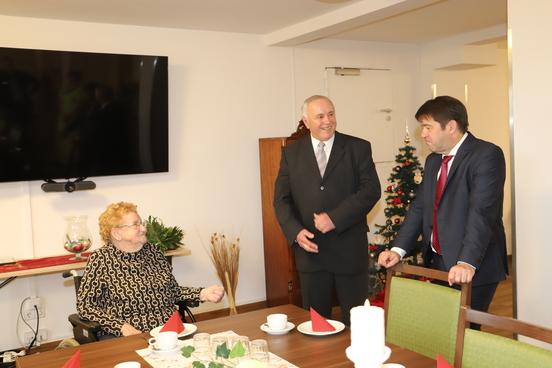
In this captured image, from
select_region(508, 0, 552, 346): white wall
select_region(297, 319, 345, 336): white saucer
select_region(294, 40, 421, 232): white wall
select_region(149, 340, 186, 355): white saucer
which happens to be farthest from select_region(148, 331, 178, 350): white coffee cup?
select_region(294, 40, 421, 232): white wall

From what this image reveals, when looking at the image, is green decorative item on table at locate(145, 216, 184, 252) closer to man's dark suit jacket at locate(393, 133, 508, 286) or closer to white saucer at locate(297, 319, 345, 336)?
man's dark suit jacket at locate(393, 133, 508, 286)

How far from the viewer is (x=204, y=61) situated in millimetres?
5152

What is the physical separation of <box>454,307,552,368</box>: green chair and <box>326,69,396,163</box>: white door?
166 inches

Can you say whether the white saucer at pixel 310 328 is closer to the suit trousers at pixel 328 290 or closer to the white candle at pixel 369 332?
the white candle at pixel 369 332

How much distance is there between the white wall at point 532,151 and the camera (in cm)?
325

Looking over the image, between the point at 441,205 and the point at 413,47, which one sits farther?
the point at 413,47

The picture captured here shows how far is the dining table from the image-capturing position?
1848mm

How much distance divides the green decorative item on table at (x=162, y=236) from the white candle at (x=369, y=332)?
3.08 meters

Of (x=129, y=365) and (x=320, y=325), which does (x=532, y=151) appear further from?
(x=129, y=365)

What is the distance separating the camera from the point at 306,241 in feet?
10.1

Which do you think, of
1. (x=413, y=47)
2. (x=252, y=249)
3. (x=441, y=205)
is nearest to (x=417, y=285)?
(x=441, y=205)

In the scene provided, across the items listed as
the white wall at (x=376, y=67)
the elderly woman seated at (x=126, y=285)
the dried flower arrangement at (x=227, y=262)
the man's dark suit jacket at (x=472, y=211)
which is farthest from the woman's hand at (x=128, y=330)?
the white wall at (x=376, y=67)

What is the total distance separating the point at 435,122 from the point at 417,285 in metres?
0.76

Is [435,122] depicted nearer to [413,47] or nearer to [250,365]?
[250,365]
